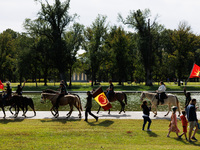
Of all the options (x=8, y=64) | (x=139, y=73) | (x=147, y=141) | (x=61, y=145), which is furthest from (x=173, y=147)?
(x=8, y=64)

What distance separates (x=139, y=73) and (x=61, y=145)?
189 ft

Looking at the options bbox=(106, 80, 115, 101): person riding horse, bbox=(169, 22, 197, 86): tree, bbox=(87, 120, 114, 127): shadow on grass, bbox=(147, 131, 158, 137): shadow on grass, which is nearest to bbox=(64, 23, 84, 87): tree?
bbox=(169, 22, 197, 86): tree

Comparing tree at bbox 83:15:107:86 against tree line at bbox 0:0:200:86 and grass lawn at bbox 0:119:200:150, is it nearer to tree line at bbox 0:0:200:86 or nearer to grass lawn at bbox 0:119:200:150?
tree line at bbox 0:0:200:86

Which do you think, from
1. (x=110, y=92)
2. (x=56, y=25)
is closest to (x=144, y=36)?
(x=56, y=25)

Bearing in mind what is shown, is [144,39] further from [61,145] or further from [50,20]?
[61,145]

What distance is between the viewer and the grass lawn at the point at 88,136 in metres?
10.1

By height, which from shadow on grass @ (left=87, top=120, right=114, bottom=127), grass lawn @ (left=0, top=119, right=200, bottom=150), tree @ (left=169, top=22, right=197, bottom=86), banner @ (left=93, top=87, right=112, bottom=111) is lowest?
shadow on grass @ (left=87, top=120, right=114, bottom=127)

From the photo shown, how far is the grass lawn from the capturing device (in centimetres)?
1011

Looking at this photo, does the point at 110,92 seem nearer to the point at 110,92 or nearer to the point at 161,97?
the point at 110,92

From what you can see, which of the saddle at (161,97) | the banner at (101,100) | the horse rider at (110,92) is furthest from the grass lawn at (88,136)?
the horse rider at (110,92)

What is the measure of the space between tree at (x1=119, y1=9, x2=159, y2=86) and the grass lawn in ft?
149

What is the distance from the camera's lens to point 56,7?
5519 cm

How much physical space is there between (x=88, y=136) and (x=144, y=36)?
171ft

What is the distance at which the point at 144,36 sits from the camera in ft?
200
